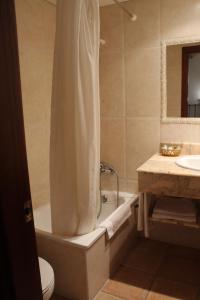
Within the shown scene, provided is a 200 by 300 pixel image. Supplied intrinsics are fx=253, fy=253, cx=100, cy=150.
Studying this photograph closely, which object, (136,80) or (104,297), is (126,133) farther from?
(104,297)

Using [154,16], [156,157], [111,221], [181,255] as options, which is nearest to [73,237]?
[111,221]

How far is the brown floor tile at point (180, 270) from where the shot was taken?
1897 millimetres

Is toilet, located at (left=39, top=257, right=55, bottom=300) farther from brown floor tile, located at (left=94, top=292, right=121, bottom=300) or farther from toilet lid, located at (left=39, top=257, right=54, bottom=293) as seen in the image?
brown floor tile, located at (left=94, top=292, right=121, bottom=300)

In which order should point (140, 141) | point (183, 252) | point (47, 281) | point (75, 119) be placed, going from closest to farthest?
point (47, 281) → point (75, 119) → point (183, 252) → point (140, 141)

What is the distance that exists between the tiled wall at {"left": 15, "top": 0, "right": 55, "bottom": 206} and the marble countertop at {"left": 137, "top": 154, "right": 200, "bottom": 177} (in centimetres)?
91

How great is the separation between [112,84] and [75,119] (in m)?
0.97

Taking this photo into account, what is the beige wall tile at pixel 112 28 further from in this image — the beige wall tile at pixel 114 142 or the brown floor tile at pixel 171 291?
the brown floor tile at pixel 171 291

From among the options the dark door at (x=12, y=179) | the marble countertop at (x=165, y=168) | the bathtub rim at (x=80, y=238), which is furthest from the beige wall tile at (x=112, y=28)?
the dark door at (x=12, y=179)

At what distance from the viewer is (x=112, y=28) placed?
229 cm

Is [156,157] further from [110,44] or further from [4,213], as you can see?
[4,213]

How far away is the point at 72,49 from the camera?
148 cm

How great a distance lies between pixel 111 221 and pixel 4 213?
127 cm

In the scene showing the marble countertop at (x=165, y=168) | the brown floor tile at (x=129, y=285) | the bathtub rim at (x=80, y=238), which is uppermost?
the marble countertop at (x=165, y=168)

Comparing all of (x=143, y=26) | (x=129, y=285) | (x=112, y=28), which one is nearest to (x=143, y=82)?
(x=143, y=26)
